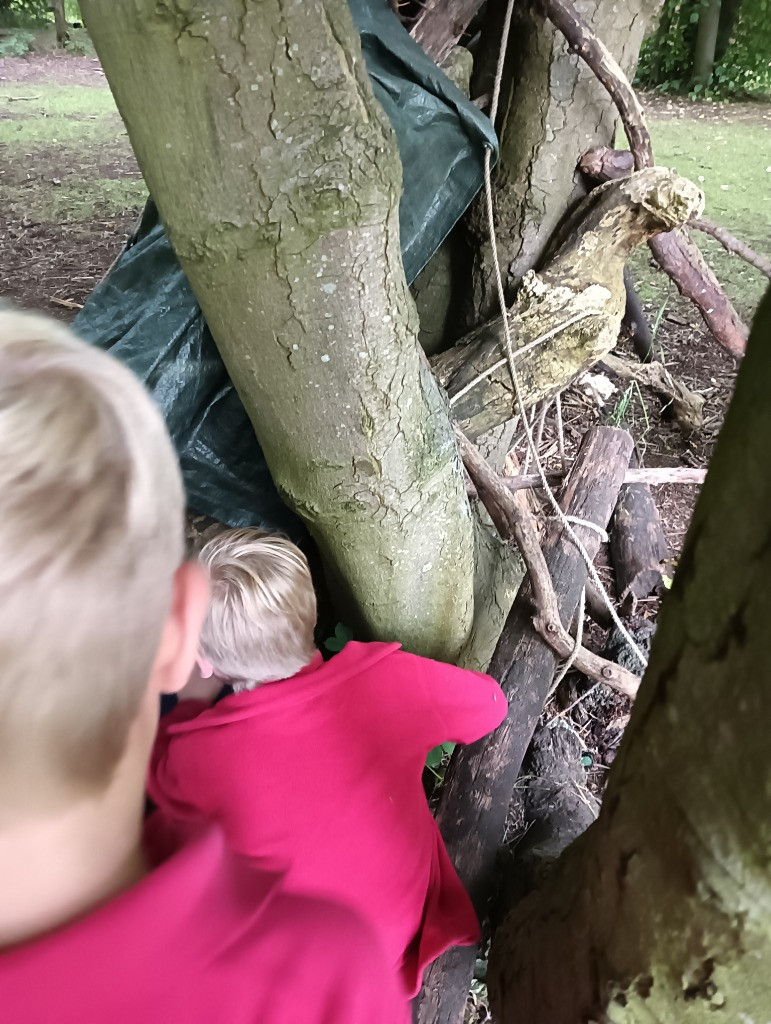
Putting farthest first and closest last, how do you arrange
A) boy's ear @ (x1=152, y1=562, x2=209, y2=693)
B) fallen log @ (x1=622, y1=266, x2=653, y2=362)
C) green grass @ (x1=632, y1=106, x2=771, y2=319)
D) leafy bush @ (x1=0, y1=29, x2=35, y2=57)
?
1. leafy bush @ (x1=0, y1=29, x2=35, y2=57)
2. green grass @ (x1=632, y1=106, x2=771, y2=319)
3. fallen log @ (x1=622, y1=266, x2=653, y2=362)
4. boy's ear @ (x1=152, y1=562, x2=209, y2=693)

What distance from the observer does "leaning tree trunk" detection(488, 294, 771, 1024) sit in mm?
440

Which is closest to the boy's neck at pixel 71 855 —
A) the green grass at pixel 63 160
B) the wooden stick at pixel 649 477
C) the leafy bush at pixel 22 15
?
the wooden stick at pixel 649 477

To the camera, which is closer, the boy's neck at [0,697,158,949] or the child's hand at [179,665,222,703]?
the boy's neck at [0,697,158,949]

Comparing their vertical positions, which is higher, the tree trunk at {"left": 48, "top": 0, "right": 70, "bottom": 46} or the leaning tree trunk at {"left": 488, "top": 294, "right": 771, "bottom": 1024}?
the tree trunk at {"left": 48, "top": 0, "right": 70, "bottom": 46}

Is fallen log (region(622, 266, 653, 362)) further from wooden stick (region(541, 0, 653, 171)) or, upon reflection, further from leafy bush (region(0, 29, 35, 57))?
leafy bush (region(0, 29, 35, 57))

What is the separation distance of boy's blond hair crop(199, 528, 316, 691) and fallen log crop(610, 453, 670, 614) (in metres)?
1.37

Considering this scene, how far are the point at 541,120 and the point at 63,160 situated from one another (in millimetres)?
5389

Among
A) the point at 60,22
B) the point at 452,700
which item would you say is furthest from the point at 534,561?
the point at 60,22

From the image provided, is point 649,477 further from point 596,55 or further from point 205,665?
point 205,665

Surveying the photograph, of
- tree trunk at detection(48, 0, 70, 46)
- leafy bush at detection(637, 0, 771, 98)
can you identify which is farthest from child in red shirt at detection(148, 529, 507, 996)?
tree trunk at detection(48, 0, 70, 46)

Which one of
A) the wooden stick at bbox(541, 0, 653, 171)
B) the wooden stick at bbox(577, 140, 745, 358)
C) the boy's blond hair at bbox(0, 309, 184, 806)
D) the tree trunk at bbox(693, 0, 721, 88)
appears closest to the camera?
the boy's blond hair at bbox(0, 309, 184, 806)

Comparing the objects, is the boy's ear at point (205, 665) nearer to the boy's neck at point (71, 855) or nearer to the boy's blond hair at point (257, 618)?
the boy's blond hair at point (257, 618)

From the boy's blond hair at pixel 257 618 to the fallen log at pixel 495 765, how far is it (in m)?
0.43

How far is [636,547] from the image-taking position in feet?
8.02
